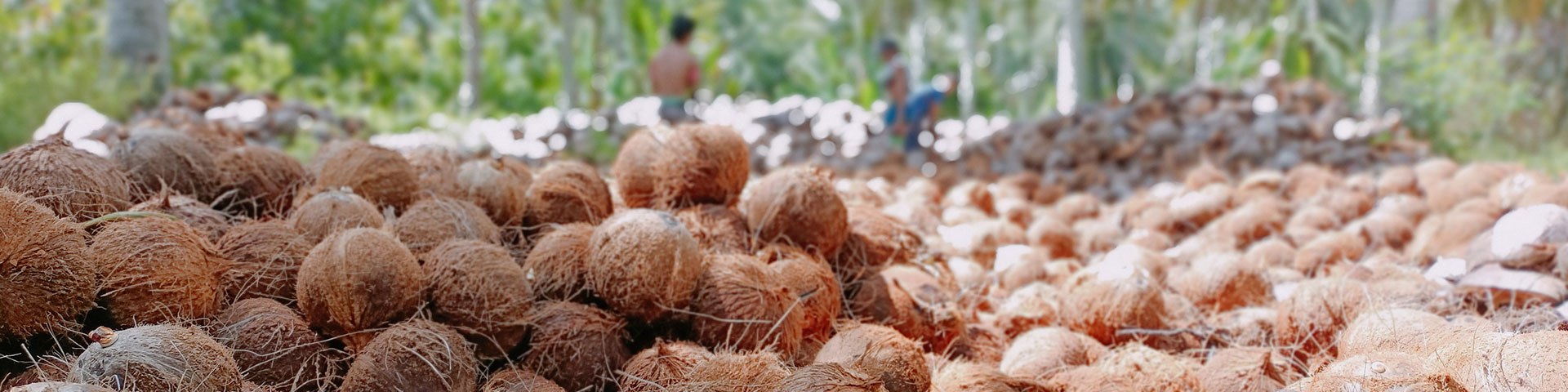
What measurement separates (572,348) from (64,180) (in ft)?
3.84

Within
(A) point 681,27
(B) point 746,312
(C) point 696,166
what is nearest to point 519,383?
(B) point 746,312

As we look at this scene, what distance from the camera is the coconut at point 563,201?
2.86 metres

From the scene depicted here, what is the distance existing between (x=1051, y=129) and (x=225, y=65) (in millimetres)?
8502

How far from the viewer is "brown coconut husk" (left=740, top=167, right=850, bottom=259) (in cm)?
282

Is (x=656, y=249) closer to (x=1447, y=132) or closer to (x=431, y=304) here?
(x=431, y=304)

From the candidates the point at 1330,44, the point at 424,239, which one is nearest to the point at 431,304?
the point at 424,239

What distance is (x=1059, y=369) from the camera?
8.68 feet

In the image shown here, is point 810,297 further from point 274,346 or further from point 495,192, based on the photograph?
point 274,346

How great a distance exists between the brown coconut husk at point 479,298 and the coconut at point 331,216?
216 mm

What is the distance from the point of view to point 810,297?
8.55ft

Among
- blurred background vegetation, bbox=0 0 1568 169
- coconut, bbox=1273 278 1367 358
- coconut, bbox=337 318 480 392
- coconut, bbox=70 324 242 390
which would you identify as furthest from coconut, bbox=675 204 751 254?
blurred background vegetation, bbox=0 0 1568 169

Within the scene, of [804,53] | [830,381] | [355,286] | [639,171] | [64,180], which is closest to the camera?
[830,381]

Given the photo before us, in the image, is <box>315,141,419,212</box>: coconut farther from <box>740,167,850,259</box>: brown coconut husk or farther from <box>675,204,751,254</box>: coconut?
<box>740,167,850,259</box>: brown coconut husk

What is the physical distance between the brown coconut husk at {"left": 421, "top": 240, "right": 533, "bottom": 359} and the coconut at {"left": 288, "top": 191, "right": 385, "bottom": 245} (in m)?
0.22
